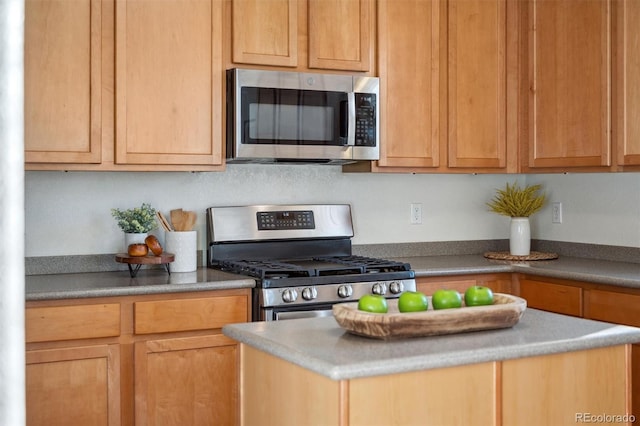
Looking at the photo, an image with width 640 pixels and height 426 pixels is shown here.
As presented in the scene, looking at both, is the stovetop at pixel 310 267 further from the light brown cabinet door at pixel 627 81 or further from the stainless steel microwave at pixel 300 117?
the light brown cabinet door at pixel 627 81

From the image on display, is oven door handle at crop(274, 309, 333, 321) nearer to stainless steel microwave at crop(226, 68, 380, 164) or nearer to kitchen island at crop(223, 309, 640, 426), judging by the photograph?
stainless steel microwave at crop(226, 68, 380, 164)

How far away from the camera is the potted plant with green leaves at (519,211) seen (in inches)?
175

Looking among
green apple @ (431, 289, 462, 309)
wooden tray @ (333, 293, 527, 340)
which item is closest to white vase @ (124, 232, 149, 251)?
wooden tray @ (333, 293, 527, 340)

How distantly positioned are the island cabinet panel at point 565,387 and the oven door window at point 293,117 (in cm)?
197

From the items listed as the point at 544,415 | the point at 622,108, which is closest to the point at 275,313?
the point at 544,415

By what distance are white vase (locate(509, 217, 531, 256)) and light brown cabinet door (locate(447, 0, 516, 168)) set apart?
33 centimetres

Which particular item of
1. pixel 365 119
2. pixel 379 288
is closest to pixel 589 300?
pixel 379 288

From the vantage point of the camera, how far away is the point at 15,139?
5.42 ft

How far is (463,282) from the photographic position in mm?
4066

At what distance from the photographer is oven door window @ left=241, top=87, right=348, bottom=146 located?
3.77 metres

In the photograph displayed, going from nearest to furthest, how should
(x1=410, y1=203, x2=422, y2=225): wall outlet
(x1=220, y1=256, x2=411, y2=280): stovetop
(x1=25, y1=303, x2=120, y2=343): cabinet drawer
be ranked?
1. (x1=25, y1=303, x2=120, y2=343): cabinet drawer
2. (x1=220, y1=256, x2=411, y2=280): stovetop
3. (x1=410, y1=203, x2=422, y2=225): wall outlet

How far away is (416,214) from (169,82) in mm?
1642

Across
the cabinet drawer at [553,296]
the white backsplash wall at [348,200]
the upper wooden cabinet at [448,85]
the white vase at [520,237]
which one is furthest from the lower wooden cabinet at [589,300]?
the upper wooden cabinet at [448,85]

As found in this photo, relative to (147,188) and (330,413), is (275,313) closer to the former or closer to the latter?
(147,188)
